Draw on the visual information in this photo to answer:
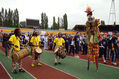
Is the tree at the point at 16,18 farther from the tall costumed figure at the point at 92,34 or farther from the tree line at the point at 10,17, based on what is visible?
the tall costumed figure at the point at 92,34

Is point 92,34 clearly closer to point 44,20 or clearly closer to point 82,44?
point 82,44

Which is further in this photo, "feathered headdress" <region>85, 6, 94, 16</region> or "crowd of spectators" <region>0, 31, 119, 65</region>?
"crowd of spectators" <region>0, 31, 119, 65</region>

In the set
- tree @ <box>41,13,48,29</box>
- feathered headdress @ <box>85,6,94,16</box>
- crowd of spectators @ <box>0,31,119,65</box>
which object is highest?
tree @ <box>41,13,48,29</box>

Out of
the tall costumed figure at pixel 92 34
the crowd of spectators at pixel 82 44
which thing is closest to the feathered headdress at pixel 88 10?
the tall costumed figure at pixel 92 34

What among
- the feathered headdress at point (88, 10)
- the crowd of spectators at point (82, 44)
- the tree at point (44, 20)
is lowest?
the crowd of spectators at point (82, 44)

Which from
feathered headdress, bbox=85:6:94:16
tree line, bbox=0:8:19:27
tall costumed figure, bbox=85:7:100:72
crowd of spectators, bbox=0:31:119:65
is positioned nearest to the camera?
tall costumed figure, bbox=85:7:100:72

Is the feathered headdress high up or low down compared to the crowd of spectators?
up

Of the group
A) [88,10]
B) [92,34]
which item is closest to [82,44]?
[92,34]

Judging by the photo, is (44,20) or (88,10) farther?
(44,20)

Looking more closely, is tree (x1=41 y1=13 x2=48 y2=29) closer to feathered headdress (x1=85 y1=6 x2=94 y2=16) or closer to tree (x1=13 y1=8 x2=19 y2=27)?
tree (x1=13 y1=8 x2=19 y2=27)

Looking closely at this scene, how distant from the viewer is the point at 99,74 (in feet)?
19.9

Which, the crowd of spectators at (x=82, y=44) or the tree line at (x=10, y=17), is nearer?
the crowd of spectators at (x=82, y=44)

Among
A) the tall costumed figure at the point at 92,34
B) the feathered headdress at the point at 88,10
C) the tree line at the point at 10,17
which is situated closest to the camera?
the tall costumed figure at the point at 92,34

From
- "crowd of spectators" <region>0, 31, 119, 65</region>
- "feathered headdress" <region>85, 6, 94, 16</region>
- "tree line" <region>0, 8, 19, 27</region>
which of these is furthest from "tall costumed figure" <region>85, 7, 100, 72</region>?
"tree line" <region>0, 8, 19, 27</region>
